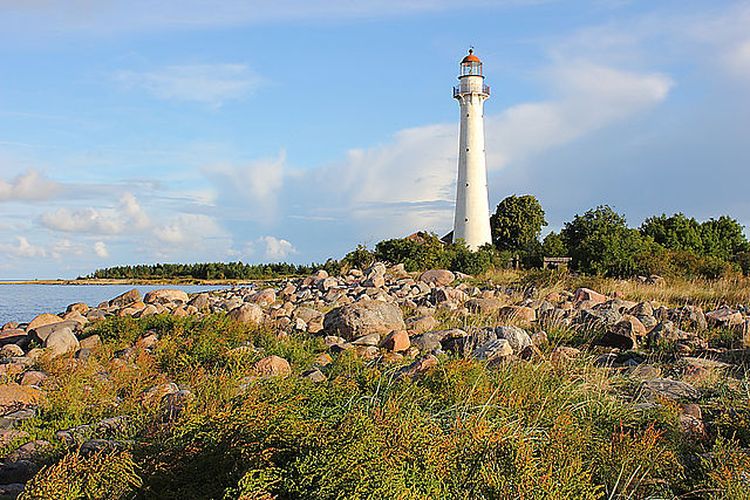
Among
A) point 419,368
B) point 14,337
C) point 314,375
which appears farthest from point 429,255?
point 419,368

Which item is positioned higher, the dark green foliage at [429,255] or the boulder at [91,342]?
the dark green foliage at [429,255]

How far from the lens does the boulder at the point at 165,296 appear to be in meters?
17.0

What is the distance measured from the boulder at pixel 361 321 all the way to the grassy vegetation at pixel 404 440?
11.9 ft

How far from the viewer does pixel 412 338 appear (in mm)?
11117

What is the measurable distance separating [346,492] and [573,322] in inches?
403

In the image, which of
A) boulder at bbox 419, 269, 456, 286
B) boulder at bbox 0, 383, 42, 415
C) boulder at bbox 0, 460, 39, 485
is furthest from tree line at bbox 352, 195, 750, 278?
boulder at bbox 0, 460, 39, 485

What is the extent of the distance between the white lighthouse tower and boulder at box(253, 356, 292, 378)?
27.3 meters

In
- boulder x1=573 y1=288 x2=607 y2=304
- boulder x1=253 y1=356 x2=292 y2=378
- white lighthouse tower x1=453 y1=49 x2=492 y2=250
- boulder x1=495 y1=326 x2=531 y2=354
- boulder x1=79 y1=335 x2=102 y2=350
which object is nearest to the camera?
boulder x1=253 y1=356 x2=292 y2=378

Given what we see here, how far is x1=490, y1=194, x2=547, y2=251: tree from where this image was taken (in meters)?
42.3

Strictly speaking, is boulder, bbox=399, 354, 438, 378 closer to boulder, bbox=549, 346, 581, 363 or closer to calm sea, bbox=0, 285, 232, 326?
boulder, bbox=549, 346, 581, 363

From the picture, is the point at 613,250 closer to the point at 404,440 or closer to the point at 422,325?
the point at 422,325

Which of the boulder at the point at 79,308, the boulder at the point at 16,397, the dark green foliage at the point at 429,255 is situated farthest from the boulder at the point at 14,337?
the dark green foliage at the point at 429,255

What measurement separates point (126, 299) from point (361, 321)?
756 cm

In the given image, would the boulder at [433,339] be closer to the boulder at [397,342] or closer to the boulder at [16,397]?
the boulder at [397,342]
